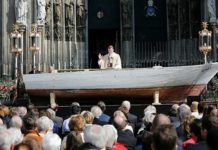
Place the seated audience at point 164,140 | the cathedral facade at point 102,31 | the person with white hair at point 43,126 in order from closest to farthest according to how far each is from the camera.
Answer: the seated audience at point 164,140 < the person with white hair at point 43,126 < the cathedral facade at point 102,31

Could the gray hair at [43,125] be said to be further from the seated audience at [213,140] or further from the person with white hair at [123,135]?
the seated audience at [213,140]

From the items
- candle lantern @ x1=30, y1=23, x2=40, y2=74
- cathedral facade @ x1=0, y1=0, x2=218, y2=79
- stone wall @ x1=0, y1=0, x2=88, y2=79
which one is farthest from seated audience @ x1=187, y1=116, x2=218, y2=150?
stone wall @ x1=0, y1=0, x2=88, y2=79

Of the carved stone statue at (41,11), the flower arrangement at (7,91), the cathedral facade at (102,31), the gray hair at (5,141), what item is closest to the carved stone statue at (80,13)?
the cathedral facade at (102,31)

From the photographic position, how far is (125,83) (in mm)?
14453

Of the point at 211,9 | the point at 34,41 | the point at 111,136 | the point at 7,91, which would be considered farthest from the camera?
the point at 211,9

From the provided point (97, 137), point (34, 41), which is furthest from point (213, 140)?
point (34, 41)

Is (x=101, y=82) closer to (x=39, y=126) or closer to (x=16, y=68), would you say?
(x=16, y=68)

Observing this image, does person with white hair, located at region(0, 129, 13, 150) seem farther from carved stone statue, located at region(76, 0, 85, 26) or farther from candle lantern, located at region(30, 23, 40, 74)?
carved stone statue, located at region(76, 0, 85, 26)

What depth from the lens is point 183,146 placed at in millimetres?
5457

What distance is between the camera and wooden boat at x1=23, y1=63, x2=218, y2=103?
14.4m

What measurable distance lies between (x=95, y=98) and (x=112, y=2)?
8.98 m

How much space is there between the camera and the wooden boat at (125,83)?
566 inches

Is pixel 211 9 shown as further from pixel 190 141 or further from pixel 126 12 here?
pixel 190 141

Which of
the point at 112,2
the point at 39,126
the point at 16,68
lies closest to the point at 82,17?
the point at 112,2
